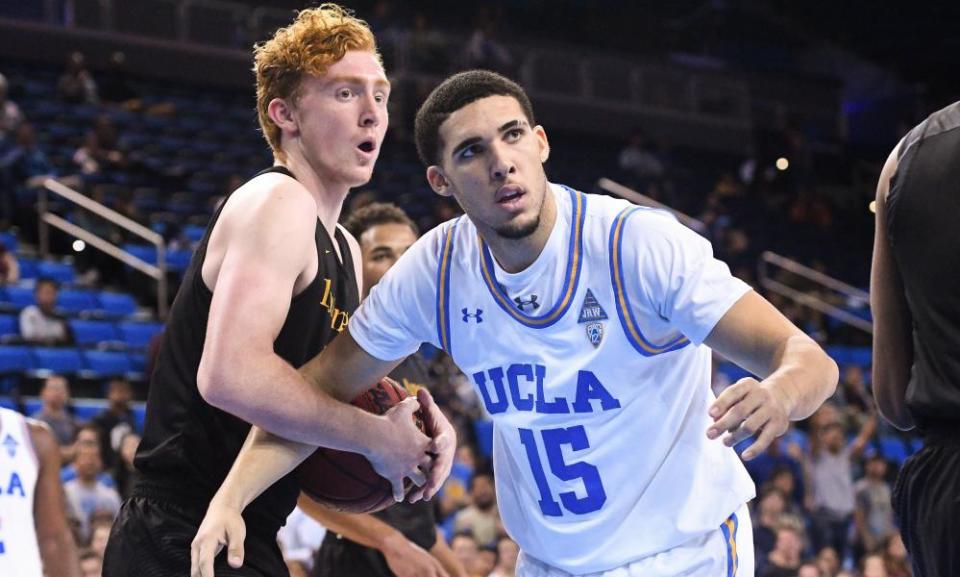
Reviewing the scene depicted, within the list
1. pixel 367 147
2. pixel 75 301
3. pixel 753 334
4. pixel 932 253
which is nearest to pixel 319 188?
pixel 367 147

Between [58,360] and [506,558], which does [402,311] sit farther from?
[58,360]

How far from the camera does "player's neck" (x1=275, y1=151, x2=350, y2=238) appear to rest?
3.59 m

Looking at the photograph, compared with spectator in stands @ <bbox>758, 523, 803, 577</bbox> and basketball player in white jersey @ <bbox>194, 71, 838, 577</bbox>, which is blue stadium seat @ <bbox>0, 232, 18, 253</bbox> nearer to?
spectator in stands @ <bbox>758, 523, 803, 577</bbox>

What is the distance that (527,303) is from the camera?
Result: 332cm

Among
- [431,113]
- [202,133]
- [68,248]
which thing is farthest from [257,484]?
[202,133]

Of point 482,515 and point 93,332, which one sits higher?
point 482,515

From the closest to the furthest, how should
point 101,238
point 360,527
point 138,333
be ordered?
1. point 360,527
2. point 138,333
3. point 101,238

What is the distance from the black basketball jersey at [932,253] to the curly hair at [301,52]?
1669 millimetres

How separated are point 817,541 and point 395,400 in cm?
825

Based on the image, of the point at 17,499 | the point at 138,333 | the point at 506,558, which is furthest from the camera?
the point at 138,333

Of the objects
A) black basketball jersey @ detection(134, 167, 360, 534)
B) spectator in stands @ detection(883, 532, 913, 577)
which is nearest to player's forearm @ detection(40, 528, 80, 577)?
black basketball jersey @ detection(134, 167, 360, 534)

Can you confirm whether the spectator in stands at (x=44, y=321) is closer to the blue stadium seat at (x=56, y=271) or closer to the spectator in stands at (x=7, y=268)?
the spectator in stands at (x=7, y=268)

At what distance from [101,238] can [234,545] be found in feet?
32.8

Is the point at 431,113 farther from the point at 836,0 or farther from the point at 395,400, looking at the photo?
the point at 836,0
